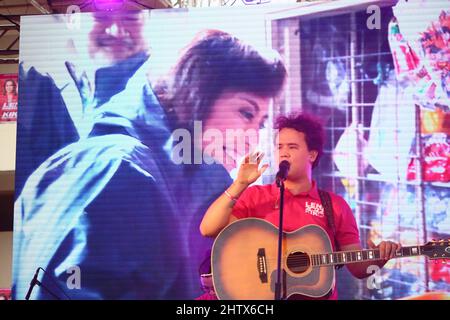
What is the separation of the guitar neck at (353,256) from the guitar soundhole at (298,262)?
44mm

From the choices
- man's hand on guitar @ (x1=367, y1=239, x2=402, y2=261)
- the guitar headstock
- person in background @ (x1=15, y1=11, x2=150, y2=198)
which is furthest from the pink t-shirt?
person in background @ (x1=15, y1=11, x2=150, y2=198)

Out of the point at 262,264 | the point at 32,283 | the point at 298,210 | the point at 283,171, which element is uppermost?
the point at 283,171

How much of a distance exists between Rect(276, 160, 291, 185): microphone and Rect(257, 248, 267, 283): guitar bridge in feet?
1.55

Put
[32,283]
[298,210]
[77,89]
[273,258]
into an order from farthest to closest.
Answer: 1. [77,89]
2. [32,283]
3. [298,210]
4. [273,258]

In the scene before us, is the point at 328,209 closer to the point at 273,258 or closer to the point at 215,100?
the point at 273,258

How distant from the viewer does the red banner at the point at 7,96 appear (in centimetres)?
772

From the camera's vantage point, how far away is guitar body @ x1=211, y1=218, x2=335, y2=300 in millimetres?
4426

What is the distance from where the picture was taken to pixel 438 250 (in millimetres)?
4438

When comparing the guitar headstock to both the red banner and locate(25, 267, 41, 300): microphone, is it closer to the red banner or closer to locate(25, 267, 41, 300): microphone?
locate(25, 267, 41, 300): microphone

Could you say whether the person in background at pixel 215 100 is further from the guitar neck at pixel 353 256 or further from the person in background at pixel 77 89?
the guitar neck at pixel 353 256

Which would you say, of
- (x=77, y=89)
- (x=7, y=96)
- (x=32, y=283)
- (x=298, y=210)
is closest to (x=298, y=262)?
(x=298, y=210)

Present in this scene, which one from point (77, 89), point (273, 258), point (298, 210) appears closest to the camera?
point (273, 258)

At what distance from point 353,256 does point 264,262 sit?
57 centimetres

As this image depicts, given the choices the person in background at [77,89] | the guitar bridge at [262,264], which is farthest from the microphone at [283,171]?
the person in background at [77,89]
